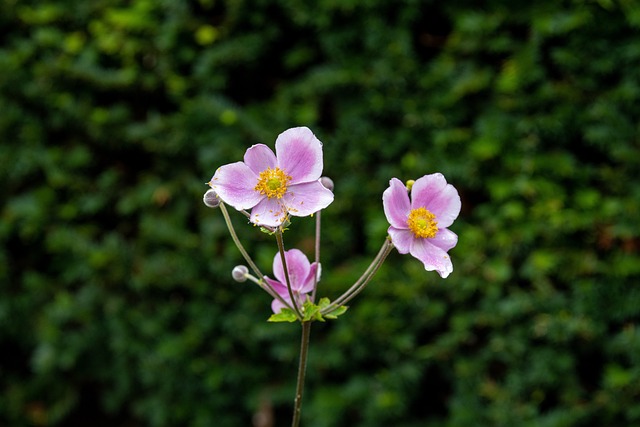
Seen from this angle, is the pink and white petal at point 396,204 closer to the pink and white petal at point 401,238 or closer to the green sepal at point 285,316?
the pink and white petal at point 401,238

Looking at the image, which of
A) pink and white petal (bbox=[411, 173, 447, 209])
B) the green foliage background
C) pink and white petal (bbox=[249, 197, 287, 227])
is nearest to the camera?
pink and white petal (bbox=[249, 197, 287, 227])

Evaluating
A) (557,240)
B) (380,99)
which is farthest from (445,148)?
(557,240)

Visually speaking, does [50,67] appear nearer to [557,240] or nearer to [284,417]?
[284,417]

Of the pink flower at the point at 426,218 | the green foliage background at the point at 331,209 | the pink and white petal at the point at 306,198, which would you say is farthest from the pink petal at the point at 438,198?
the green foliage background at the point at 331,209

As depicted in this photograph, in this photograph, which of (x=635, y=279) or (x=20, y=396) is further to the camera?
(x=20, y=396)

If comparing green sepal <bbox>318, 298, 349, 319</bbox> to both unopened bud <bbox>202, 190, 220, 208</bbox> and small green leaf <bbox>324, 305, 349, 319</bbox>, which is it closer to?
small green leaf <bbox>324, 305, 349, 319</bbox>

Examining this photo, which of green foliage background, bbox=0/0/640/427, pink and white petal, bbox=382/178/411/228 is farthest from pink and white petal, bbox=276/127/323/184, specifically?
green foliage background, bbox=0/0/640/427
